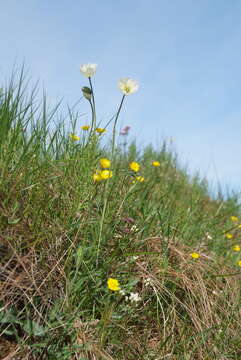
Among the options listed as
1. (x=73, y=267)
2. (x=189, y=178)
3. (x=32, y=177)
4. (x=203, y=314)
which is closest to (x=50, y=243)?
(x=73, y=267)

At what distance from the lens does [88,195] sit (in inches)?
65.1

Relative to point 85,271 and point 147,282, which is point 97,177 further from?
point 147,282

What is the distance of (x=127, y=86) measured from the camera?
5.41 feet

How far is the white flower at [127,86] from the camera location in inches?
64.7

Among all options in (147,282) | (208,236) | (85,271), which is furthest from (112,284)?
(208,236)

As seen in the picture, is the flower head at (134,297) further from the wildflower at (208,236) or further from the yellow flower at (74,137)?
the wildflower at (208,236)

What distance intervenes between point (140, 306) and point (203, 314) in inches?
11.6

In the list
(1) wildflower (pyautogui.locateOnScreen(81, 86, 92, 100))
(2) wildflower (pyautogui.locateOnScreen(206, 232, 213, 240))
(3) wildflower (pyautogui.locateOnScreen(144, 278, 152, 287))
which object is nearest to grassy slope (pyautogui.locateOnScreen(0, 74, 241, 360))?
(3) wildflower (pyautogui.locateOnScreen(144, 278, 152, 287))

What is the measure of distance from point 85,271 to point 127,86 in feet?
2.61

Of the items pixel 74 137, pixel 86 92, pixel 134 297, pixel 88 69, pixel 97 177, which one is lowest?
pixel 134 297

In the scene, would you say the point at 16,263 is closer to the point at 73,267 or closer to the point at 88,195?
the point at 73,267

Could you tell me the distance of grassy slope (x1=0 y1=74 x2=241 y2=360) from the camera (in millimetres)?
1324

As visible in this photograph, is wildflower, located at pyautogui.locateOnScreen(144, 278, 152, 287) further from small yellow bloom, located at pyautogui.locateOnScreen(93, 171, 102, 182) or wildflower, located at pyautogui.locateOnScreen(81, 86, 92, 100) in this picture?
wildflower, located at pyautogui.locateOnScreen(81, 86, 92, 100)

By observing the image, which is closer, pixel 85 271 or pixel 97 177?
pixel 85 271
